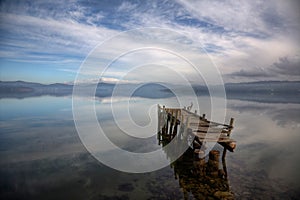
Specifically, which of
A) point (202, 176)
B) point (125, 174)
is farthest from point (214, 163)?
point (125, 174)

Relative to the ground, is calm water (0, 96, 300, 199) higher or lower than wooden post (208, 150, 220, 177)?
lower

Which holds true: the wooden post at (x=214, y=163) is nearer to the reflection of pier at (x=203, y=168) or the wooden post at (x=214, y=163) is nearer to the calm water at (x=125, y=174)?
the reflection of pier at (x=203, y=168)

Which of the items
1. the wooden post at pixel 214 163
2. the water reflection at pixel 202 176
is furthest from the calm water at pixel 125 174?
the wooden post at pixel 214 163

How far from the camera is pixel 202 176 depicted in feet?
41.0

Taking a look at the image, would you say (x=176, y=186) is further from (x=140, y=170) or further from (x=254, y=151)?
(x=254, y=151)

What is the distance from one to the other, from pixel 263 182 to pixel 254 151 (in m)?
6.02

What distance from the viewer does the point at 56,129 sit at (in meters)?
24.2

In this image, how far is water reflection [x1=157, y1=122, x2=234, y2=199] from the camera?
10758 mm

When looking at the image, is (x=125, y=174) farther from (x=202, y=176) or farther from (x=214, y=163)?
(x=214, y=163)

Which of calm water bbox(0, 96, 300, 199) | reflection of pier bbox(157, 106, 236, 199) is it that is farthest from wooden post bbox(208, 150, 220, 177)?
calm water bbox(0, 96, 300, 199)

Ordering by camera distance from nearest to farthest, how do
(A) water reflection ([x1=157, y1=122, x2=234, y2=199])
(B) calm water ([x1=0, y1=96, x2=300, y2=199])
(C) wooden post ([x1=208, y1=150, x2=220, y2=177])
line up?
(A) water reflection ([x1=157, y1=122, x2=234, y2=199]) → (B) calm water ([x1=0, y1=96, x2=300, y2=199]) → (C) wooden post ([x1=208, y1=150, x2=220, y2=177])

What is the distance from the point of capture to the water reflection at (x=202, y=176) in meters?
10.8

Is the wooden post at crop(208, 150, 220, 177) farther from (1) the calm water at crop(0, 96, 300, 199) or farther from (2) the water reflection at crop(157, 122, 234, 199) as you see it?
(1) the calm water at crop(0, 96, 300, 199)

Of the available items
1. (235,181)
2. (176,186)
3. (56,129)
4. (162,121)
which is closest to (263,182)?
(235,181)
